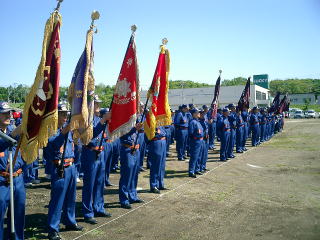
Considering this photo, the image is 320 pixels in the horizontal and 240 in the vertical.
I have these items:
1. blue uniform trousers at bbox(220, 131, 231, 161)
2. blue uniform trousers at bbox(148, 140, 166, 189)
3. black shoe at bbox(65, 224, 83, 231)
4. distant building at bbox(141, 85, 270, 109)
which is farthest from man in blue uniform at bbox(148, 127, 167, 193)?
distant building at bbox(141, 85, 270, 109)

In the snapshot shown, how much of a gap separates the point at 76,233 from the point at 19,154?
1928mm

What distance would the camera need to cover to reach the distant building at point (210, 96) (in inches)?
2224

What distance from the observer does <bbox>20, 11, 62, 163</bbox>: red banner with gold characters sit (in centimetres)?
443

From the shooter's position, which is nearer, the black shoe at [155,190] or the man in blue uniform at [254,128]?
the black shoe at [155,190]

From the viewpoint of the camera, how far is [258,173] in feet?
36.3

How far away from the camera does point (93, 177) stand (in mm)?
6277

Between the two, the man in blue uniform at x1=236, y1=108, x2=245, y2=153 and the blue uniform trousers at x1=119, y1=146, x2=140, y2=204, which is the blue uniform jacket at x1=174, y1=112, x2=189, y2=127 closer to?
the man in blue uniform at x1=236, y1=108, x2=245, y2=153

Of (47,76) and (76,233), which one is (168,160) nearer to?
(76,233)

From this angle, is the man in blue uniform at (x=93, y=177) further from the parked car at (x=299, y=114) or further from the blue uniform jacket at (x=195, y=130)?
the parked car at (x=299, y=114)

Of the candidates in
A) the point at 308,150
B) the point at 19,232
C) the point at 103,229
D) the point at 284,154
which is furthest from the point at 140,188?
the point at 308,150

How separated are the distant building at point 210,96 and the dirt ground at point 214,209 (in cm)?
4612

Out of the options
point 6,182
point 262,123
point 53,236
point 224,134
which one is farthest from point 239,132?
point 6,182

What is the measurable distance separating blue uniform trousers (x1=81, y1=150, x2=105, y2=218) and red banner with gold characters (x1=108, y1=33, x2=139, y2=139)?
622 mm

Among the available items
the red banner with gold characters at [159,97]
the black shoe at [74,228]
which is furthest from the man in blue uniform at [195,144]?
the black shoe at [74,228]
